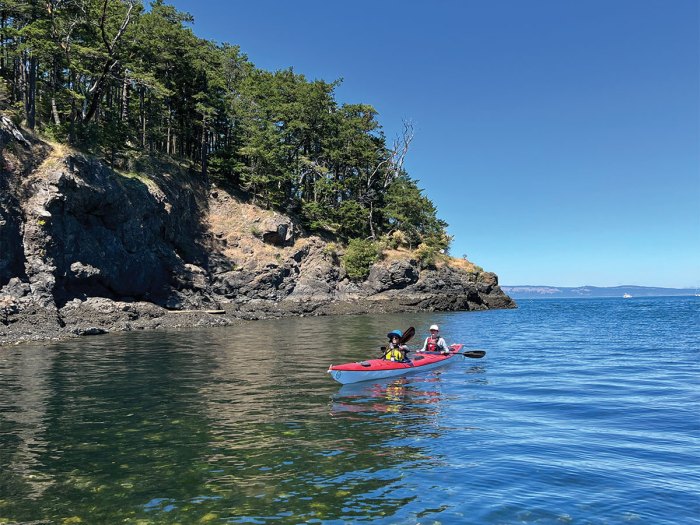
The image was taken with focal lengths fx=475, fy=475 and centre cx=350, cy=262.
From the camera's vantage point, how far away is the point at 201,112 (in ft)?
178

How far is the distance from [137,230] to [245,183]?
2454cm

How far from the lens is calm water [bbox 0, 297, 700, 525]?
682 centimetres

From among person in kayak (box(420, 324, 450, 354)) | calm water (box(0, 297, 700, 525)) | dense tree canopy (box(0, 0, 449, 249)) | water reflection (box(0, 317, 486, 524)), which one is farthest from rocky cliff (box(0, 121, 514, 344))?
person in kayak (box(420, 324, 450, 354))

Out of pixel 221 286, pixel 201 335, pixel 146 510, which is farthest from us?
pixel 221 286

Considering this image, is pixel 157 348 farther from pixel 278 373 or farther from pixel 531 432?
pixel 531 432

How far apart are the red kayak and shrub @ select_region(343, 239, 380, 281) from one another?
1619 inches

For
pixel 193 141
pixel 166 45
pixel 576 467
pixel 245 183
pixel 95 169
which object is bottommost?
pixel 576 467

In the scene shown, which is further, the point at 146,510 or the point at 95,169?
the point at 95,169

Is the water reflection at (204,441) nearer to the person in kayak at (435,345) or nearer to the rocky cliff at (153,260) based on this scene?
the person in kayak at (435,345)

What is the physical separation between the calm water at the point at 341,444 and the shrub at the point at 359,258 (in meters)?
41.5

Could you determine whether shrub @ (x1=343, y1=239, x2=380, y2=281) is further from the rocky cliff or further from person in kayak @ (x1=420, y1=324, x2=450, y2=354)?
person in kayak @ (x1=420, y1=324, x2=450, y2=354)

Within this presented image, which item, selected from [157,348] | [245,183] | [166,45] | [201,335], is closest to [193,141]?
[245,183]

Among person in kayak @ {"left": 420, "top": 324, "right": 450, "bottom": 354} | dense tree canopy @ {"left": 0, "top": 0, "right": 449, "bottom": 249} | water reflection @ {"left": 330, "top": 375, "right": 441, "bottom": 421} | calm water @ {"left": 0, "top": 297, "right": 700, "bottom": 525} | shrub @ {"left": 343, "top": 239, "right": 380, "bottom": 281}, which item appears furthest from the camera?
shrub @ {"left": 343, "top": 239, "right": 380, "bottom": 281}

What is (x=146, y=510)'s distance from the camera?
6.66 meters
